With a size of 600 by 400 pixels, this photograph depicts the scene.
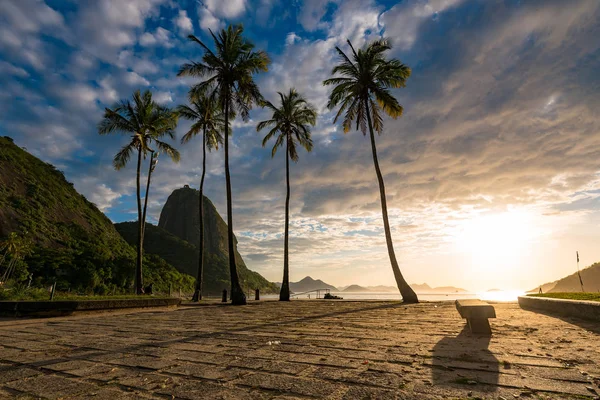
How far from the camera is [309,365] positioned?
3.12m

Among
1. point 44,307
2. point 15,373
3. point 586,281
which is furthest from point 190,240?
point 586,281

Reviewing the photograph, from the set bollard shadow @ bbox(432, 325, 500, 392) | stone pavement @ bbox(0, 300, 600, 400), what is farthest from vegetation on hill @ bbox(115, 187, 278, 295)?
bollard shadow @ bbox(432, 325, 500, 392)

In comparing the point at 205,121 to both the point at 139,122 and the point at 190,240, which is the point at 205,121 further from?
the point at 190,240

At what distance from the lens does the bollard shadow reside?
2.57 meters

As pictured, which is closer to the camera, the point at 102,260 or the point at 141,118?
the point at 141,118

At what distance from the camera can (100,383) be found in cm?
270

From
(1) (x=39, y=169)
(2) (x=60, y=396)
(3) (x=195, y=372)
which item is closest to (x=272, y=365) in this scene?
(3) (x=195, y=372)

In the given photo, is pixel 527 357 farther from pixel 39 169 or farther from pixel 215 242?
pixel 215 242

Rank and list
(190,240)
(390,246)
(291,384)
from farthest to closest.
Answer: (190,240) → (390,246) → (291,384)

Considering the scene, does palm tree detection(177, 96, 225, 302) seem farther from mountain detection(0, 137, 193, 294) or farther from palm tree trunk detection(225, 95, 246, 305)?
mountain detection(0, 137, 193, 294)

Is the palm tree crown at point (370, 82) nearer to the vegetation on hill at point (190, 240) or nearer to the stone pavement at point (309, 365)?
the stone pavement at point (309, 365)

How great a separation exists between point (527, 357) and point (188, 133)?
23943 millimetres

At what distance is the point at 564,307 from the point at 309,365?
23.9ft

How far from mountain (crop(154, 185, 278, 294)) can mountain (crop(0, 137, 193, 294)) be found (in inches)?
975
